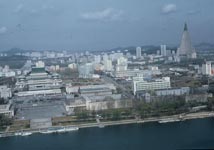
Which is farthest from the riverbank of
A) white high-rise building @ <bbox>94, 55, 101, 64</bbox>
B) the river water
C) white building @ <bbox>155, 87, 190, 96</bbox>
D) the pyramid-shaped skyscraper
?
white high-rise building @ <bbox>94, 55, 101, 64</bbox>

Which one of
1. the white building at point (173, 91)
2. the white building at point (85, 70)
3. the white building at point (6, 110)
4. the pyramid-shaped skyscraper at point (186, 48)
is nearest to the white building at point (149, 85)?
the white building at point (173, 91)

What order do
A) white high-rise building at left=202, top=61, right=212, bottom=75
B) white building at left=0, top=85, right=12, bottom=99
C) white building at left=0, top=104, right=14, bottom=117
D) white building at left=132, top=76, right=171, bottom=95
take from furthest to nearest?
white high-rise building at left=202, top=61, right=212, bottom=75, white building at left=0, top=85, right=12, bottom=99, white building at left=132, top=76, right=171, bottom=95, white building at left=0, top=104, right=14, bottom=117

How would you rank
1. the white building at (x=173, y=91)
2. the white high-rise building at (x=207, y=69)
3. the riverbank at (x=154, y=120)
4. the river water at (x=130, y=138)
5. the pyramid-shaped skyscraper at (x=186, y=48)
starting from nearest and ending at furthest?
the river water at (x=130, y=138) → the riverbank at (x=154, y=120) → the white building at (x=173, y=91) → the white high-rise building at (x=207, y=69) → the pyramid-shaped skyscraper at (x=186, y=48)

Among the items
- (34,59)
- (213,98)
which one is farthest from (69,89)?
(34,59)

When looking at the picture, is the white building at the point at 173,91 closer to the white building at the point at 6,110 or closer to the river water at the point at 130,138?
the river water at the point at 130,138

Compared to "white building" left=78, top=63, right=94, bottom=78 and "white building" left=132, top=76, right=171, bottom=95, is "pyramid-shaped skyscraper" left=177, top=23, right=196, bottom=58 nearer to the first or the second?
"white building" left=78, top=63, right=94, bottom=78

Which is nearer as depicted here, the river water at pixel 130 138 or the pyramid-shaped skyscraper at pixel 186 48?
the river water at pixel 130 138
